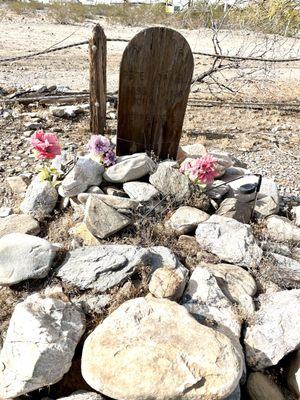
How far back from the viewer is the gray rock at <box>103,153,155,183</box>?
12.0 feet

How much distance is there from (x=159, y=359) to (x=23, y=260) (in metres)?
1.24

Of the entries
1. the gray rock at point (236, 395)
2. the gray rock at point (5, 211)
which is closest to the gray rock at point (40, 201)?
the gray rock at point (5, 211)

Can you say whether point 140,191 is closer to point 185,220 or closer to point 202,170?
point 185,220

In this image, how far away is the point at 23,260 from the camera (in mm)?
2779

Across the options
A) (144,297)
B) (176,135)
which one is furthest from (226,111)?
(144,297)

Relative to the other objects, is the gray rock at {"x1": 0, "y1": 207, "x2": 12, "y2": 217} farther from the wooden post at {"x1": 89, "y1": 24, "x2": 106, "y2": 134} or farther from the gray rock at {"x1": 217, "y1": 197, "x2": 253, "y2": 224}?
the wooden post at {"x1": 89, "y1": 24, "x2": 106, "y2": 134}

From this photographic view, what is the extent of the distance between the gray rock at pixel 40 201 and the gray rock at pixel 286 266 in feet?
6.35

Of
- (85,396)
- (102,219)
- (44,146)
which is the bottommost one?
(85,396)

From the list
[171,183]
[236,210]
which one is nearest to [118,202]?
[171,183]

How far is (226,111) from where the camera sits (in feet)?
24.5

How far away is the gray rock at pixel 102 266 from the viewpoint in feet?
8.87

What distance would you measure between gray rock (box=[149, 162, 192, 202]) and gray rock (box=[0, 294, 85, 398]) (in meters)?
1.55

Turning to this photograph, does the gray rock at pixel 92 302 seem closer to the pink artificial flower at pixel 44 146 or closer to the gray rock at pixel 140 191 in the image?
the gray rock at pixel 140 191

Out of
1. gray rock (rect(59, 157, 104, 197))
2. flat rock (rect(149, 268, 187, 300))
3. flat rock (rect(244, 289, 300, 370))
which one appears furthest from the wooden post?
flat rock (rect(244, 289, 300, 370))
